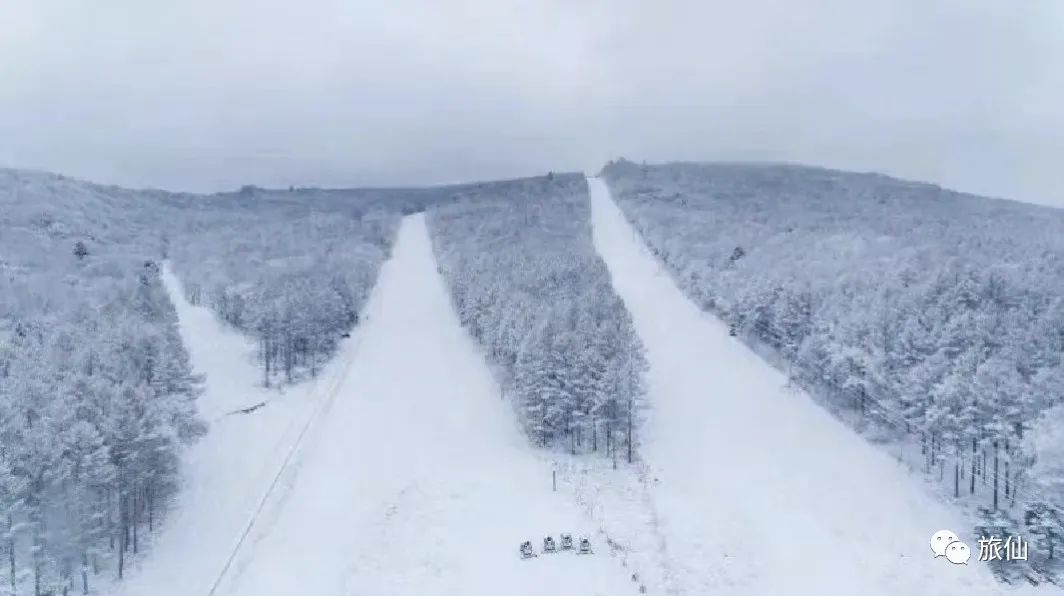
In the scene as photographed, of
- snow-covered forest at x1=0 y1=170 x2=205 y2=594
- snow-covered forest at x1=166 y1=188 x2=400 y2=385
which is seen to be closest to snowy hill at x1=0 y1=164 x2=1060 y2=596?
snow-covered forest at x1=0 y1=170 x2=205 y2=594

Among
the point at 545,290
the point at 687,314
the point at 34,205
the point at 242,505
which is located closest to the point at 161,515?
the point at 242,505

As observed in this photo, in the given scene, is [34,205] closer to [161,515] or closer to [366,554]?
[161,515]

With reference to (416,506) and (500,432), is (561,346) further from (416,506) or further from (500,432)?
(416,506)

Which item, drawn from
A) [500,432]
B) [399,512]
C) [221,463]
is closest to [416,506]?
[399,512]

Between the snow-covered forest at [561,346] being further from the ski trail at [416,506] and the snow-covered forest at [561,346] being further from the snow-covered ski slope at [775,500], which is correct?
the snow-covered ski slope at [775,500]

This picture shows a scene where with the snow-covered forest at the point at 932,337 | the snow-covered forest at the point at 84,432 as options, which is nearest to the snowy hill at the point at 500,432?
the snow-covered forest at the point at 84,432
